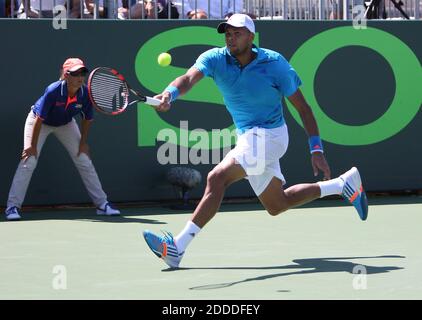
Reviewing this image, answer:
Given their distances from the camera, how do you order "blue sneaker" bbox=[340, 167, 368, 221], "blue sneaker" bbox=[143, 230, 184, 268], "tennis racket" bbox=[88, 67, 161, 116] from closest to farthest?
"blue sneaker" bbox=[143, 230, 184, 268] → "tennis racket" bbox=[88, 67, 161, 116] → "blue sneaker" bbox=[340, 167, 368, 221]

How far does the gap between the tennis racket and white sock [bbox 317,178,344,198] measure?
1.68m

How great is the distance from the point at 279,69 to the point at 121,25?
435 cm

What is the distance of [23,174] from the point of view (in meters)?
10.9

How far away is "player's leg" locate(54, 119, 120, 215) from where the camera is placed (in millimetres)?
11062

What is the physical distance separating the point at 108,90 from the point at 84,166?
10.6 feet

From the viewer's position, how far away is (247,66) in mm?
7758

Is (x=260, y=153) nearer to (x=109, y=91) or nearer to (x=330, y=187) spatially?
(x=330, y=187)

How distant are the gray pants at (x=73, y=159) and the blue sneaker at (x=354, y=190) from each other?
3426 millimetres

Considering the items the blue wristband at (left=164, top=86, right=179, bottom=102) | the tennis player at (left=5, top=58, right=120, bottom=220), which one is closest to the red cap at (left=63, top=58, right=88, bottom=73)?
the tennis player at (left=5, top=58, right=120, bottom=220)

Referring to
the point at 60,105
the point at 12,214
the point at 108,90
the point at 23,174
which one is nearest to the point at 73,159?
the point at 23,174

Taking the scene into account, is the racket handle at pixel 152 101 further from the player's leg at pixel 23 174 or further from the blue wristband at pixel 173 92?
the player's leg at pixel 23 174

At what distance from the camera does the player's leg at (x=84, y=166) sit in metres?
11.1

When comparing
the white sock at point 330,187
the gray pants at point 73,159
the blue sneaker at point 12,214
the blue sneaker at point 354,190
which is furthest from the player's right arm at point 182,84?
the blue sneaker at point 12,214

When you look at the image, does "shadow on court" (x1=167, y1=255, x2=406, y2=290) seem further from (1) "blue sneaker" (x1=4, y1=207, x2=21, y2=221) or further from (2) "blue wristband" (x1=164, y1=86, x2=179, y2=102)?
(1) "blue sneaker" (x1=4, y1=207, x2=21, y2=221)
